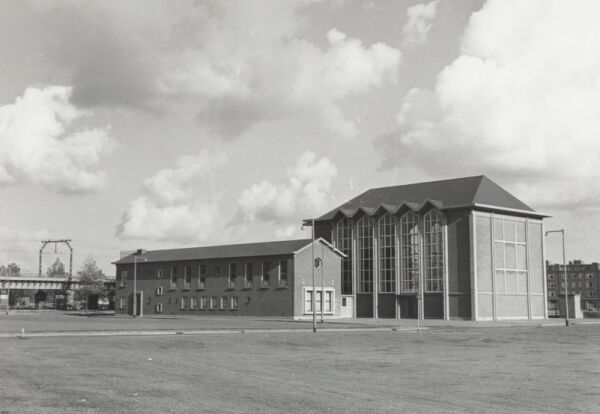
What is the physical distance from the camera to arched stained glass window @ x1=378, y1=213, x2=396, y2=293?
81250mm

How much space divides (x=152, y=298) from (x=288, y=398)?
82311mm

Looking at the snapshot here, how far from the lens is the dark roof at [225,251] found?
7875cm

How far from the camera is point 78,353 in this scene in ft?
77.0

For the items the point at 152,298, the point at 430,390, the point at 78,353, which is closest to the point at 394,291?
the point at 152,298

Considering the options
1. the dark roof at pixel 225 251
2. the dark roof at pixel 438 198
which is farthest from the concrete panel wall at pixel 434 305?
the dark roof at pixel 225 251

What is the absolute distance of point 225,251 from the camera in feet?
282

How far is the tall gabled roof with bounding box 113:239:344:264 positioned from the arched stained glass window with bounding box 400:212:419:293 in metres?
7.42

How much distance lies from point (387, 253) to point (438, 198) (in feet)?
28.8

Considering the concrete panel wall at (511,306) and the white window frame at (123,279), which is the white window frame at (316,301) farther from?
the white window frame at (123,279)

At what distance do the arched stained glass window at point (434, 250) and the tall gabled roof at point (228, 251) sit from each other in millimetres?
10396

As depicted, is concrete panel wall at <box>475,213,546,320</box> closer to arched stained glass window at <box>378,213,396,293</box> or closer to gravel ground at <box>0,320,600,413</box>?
arched stained glass window at <box>378,213,396,293</box>

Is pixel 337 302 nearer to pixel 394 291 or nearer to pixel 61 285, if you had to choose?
pixel 394 291

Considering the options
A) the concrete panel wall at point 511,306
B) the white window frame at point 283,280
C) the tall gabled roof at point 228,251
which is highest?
the tall gabled roof at point 228,251

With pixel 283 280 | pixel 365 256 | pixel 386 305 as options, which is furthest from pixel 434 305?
pixel 283 280
